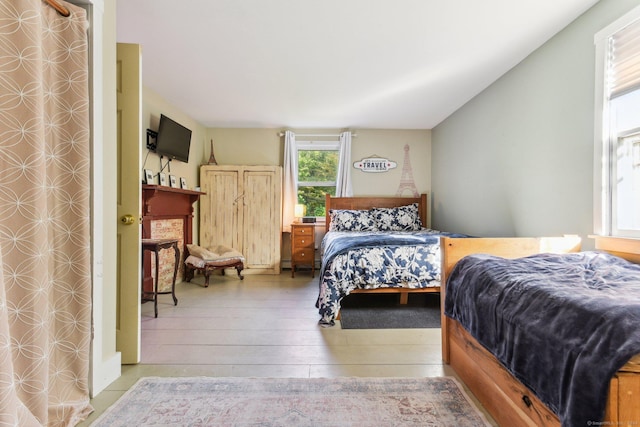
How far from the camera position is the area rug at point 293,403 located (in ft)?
4.46

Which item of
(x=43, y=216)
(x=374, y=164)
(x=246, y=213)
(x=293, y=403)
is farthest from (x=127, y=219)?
(x=374, y=164)

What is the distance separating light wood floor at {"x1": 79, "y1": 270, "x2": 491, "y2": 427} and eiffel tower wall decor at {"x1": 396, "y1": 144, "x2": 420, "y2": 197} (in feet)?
8.63

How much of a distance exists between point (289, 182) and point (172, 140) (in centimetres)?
176

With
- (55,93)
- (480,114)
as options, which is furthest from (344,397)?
(480,114)

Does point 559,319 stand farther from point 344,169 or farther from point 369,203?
point 344,169

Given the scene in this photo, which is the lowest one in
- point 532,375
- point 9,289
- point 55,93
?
point 532,375

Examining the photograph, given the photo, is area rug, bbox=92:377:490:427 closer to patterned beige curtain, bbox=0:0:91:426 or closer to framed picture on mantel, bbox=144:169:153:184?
patterned beige curtain, bbox=0:0:91:426

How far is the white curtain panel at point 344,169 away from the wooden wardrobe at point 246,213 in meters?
0.97

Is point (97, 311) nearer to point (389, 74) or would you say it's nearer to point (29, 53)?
point (29, 53)

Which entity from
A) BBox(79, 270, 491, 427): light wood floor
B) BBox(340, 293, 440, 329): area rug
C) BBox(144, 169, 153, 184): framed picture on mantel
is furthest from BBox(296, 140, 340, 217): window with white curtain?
BBox(144, 169, 153, 184): framed picture on mantel

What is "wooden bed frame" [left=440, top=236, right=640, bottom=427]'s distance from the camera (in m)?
0.77

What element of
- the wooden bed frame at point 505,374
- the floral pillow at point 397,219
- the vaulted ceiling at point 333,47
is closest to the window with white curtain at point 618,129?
the wooden bed frame at point 505,374

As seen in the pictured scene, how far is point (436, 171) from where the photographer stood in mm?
4672

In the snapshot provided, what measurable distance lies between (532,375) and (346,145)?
4048 millimetres
